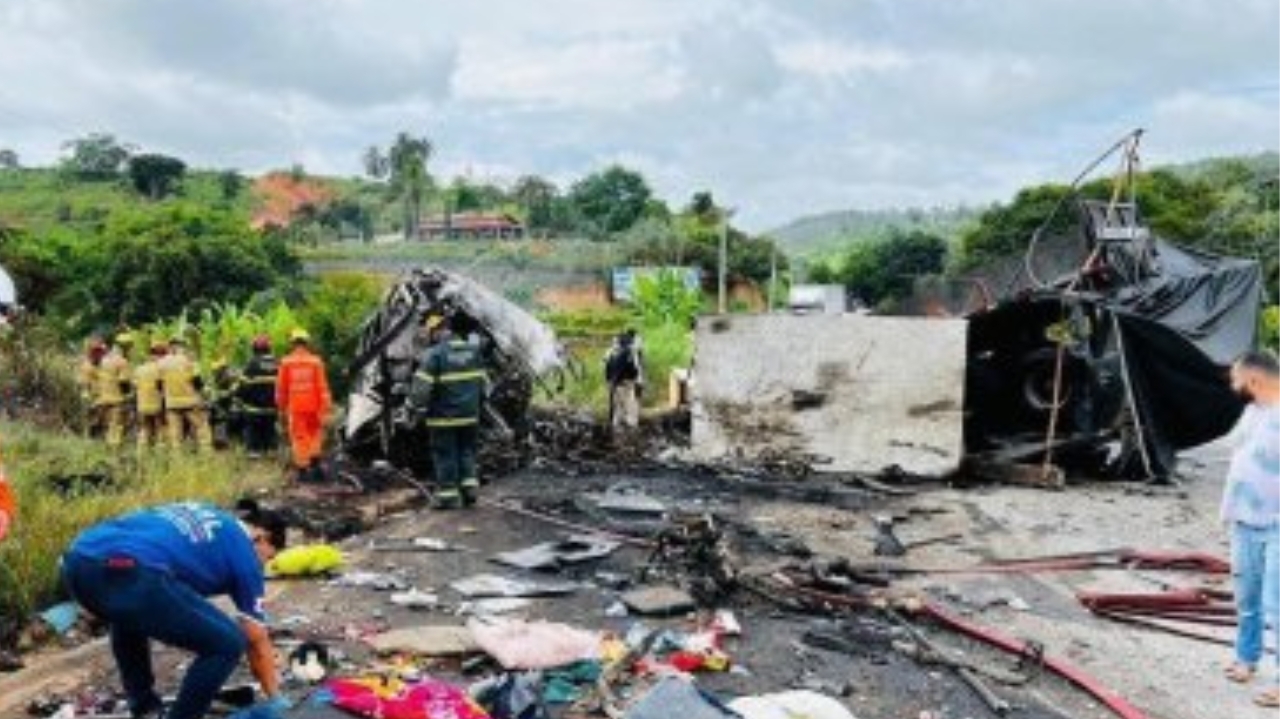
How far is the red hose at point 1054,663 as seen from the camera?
6.15 meters

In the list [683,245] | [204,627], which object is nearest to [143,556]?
[204,627]

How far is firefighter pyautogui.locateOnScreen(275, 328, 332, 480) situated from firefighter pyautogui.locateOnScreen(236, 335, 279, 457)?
103cm

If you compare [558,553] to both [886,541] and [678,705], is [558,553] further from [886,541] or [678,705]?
[678,705]

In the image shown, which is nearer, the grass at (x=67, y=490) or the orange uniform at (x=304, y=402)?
the grass at (x=67, y=490)

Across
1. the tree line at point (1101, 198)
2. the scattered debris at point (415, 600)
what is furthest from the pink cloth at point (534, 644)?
the tree line at point (1101, 198)

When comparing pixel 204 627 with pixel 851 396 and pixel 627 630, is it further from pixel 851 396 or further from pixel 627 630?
pixel 851 396

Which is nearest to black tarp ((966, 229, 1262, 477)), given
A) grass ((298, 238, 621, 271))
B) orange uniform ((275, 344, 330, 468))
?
orange uniform ((275, 344, 330, 468))

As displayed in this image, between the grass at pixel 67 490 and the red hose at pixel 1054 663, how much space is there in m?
5.11

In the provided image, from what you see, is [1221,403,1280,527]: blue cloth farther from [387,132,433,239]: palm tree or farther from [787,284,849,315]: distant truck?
[387,132,433,239]: palm tree

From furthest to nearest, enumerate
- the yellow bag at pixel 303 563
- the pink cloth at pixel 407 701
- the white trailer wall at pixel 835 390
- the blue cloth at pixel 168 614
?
the white trailer wall at pixel 835 390 → the yellow bag at pixel 303 563 → the pink cloth at pixel 407 701 → the blue cloth at pixel 168 614

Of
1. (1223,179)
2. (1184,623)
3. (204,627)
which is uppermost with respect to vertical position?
(1223,179)

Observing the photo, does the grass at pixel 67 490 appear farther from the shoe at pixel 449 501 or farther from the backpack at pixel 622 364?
the backpack at pixel 622 364

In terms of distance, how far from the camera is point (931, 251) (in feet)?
179

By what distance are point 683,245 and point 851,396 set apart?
32261 mm
